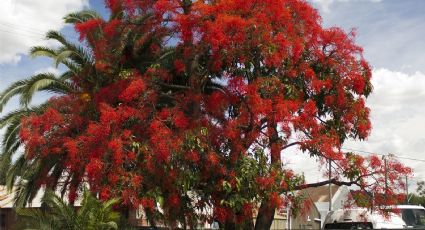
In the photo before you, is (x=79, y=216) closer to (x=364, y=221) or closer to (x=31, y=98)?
(x=31, y=98)

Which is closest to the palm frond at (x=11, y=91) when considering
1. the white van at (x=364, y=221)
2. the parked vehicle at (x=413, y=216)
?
the white van at (x=364, y=221)

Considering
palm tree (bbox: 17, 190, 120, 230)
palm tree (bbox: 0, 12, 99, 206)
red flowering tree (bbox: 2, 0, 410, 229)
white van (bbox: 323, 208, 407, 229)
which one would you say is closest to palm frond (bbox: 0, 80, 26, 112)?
palm tree (bbox: 0, 12, 99, 206)

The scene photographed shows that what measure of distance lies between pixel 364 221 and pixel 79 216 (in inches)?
302

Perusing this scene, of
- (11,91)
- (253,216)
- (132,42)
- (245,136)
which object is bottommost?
(253,216)

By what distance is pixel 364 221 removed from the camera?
15.3 meters

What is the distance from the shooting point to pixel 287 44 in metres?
14.0

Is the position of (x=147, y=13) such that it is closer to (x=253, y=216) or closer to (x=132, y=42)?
(x=132, y=42)

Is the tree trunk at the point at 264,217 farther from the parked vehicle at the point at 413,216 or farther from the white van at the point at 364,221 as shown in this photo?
the parked vehicle at the point at 413,216

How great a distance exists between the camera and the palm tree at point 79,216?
39.8 ft

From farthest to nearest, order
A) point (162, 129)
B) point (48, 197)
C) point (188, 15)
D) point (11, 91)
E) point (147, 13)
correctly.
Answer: point (11, 91) < point (147, 13) < point (188, 15) < point (162, 129) < point (48, 197)

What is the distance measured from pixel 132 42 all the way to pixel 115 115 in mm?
3284

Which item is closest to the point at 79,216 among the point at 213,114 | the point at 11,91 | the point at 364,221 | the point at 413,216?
the point at 213,114

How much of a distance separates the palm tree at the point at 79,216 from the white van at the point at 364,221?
A: 6656 mm

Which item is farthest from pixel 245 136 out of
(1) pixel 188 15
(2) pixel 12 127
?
(2) pixel 12 127
